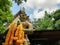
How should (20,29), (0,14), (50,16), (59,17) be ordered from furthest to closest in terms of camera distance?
(50,16)
(59,17)
(0,14)
(20,29)

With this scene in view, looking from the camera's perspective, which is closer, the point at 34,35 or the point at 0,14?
the point at 34,35

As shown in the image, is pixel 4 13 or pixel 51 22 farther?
pixel 51 22

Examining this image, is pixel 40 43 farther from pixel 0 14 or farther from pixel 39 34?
pixel 0 14

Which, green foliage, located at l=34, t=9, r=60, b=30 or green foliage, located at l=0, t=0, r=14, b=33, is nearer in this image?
green foliage, located at l=0, t=0, r=14, b=33

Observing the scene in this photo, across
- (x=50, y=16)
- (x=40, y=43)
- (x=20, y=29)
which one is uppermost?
(x=20, y=29)

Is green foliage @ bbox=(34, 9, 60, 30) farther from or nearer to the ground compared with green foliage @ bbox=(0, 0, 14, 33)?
nearer to the ground

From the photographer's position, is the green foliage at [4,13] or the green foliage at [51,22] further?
the green foliage at [51,22]

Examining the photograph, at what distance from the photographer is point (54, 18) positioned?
34188mm

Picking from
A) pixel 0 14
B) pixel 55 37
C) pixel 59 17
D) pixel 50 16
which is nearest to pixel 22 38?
pixel 55 37

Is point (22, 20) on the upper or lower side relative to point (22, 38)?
upper

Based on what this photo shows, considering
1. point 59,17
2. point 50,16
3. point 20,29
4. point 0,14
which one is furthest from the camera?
point 50,16

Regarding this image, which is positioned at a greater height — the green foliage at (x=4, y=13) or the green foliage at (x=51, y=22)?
the green foliage at (x=4, y=13)

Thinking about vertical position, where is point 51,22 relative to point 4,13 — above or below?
below

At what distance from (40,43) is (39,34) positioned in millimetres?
574
